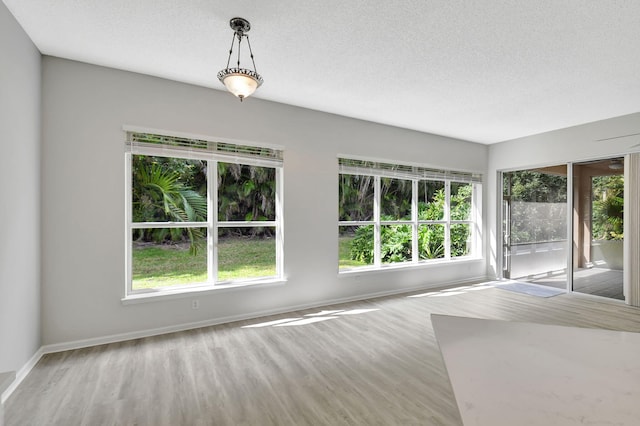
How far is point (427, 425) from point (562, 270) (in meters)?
4.85

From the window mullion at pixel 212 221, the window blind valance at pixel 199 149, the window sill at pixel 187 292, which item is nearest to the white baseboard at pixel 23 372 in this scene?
the window sill at pixel 187 292

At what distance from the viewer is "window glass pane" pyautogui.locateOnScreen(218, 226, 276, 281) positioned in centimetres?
387

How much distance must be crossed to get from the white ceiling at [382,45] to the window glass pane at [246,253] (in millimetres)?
1704

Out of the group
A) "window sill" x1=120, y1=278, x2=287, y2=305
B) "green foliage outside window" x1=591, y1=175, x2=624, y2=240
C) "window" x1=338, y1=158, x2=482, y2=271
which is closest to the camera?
"window sill" x1=120, y1=278, x2=287, y2=305

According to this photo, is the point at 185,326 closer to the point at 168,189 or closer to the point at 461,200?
the point at 168,189

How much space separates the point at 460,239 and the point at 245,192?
4.45 metres

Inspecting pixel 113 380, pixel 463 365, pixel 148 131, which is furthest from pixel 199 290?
pixel 463 365

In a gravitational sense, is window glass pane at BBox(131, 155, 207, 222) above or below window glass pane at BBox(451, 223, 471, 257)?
above

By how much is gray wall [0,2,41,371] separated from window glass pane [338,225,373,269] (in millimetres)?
3444

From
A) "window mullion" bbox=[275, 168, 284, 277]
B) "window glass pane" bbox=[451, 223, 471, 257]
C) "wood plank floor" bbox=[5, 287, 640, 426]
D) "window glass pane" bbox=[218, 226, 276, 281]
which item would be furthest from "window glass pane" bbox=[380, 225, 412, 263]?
"window glass pane" bbox=[218, 226, 276, 281]

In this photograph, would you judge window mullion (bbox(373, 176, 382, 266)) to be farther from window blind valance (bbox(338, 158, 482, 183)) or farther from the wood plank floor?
the wood plank floor

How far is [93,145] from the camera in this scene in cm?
305

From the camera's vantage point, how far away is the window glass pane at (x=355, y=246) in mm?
4699

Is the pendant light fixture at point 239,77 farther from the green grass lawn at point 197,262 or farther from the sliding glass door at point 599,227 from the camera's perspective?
the sliding glass door at point 599,227
